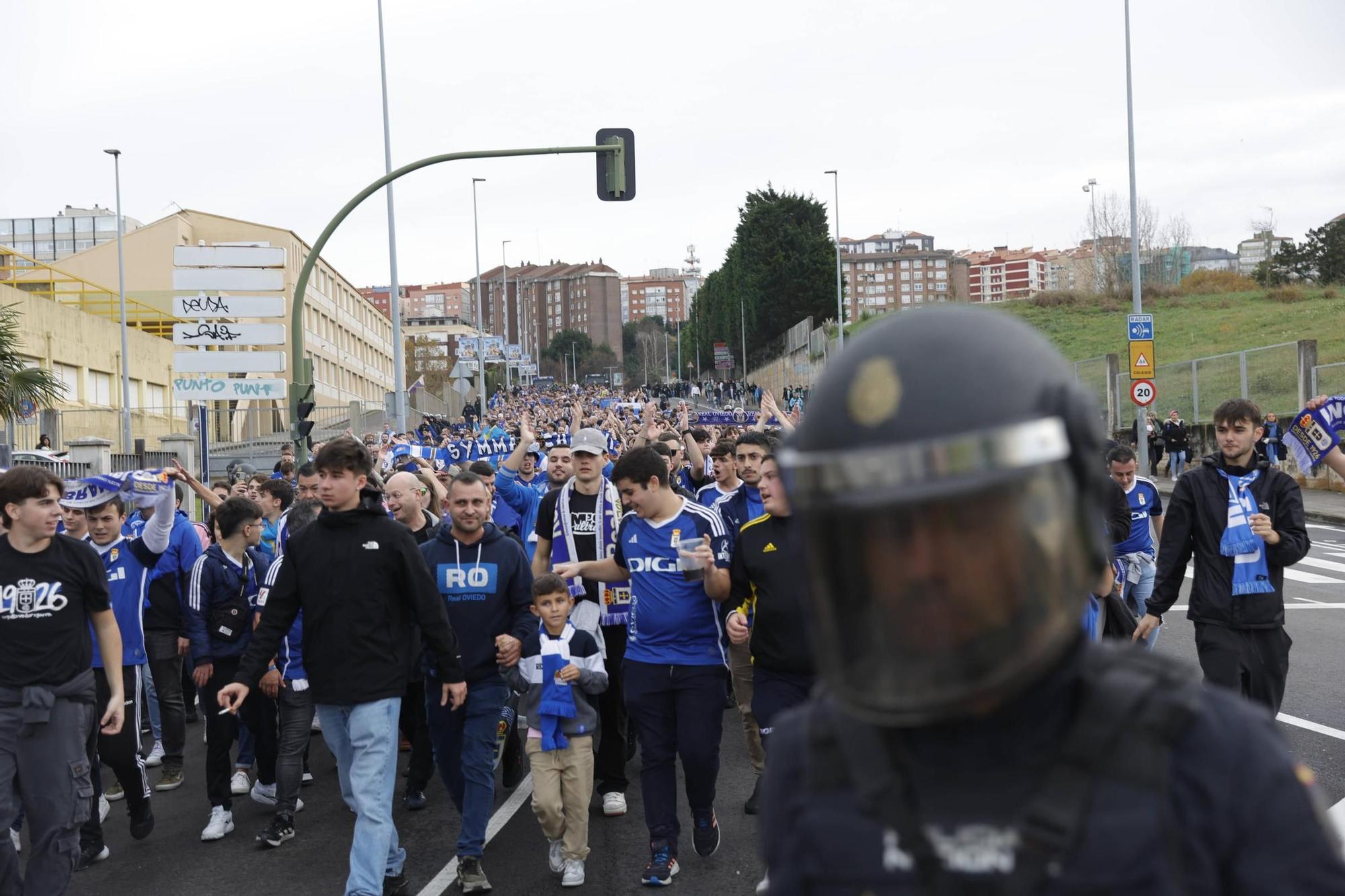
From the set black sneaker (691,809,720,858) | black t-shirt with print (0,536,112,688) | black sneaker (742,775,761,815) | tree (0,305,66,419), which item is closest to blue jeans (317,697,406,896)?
black t-shirt with print (0,536,112,688)

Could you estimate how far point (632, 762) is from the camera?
28.6 feet

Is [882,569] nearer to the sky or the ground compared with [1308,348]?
nearer to the ground

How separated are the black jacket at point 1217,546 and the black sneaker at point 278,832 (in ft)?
16.5

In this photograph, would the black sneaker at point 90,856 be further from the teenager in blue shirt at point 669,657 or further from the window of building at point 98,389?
the window of building at point 98,389

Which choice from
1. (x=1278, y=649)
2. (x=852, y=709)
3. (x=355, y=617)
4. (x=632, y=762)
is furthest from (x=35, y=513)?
(x=1278, y=649)

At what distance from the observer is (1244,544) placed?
6184mm

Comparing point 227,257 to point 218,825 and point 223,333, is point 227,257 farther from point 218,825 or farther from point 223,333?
point 218,825

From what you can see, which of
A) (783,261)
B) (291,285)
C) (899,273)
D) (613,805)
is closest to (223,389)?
(613,805)

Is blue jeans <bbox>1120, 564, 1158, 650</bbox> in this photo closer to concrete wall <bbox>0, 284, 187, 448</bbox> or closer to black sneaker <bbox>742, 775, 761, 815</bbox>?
black sneaker <bbox>742, 775, 761, 815</bbox>

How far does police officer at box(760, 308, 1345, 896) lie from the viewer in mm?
1228

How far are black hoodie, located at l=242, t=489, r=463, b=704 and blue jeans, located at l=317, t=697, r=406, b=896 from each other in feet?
0.27

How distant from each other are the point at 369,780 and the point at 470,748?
2.93ft

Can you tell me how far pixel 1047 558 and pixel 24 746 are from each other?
544 centimetres

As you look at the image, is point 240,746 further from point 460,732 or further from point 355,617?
point 355,617
